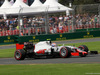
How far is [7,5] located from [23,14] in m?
9.74

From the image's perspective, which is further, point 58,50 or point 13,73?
point 58,50

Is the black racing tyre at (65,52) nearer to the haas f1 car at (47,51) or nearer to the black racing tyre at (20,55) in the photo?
the haas f1 car at (47,51)

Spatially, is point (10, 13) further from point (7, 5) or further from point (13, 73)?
point (13, 73)

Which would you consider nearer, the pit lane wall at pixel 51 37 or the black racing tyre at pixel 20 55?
the black racing tyre at pixel 20 55

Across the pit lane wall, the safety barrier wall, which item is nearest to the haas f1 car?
the pit lane wall

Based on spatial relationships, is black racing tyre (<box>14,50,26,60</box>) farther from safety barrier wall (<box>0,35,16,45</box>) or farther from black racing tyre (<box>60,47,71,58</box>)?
safety barrier wall (<box>0,35,16,45</box>)

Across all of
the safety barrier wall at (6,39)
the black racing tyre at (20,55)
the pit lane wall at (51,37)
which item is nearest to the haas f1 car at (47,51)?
the black racing tyre at (20,55)

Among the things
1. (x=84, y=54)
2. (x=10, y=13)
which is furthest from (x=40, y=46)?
(x=10, y=13)

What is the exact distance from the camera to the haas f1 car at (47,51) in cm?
1483

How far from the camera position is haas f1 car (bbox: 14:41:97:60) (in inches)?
584

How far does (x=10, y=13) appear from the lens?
108ft

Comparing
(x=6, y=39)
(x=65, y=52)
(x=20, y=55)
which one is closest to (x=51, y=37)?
(x=6, y=39)

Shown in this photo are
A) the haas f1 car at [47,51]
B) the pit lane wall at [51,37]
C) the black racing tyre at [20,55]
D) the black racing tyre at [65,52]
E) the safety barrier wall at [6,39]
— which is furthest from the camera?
the safety barrier wall at [6,39]

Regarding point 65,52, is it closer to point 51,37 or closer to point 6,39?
point 51,37
